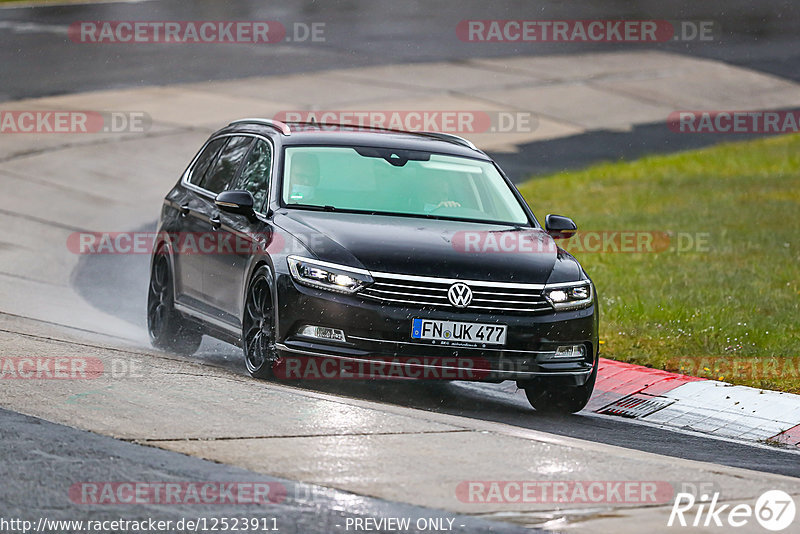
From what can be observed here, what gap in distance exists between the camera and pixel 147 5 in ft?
111

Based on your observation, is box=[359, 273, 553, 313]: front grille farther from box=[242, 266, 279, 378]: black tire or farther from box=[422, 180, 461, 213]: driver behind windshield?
box=[422, 180, 461, 213]: driver behind windshield

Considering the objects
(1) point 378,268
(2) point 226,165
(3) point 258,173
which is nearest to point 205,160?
(2) point 226,165

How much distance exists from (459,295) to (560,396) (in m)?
1.23

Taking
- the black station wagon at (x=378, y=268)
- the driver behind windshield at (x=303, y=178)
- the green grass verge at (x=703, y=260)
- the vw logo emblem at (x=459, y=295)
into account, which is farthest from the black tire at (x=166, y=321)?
the green grass verge at (x=703, y=260)

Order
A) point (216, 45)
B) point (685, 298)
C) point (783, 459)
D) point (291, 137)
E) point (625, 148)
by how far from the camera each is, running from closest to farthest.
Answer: point (783, 459) → point (291, 137) → point (685, 298) → point (625, 148) → point (216, 45)

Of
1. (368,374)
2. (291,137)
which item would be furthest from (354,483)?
(291,137)

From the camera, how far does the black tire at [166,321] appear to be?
10695 mm

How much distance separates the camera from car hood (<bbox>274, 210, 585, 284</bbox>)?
8477 millimetres

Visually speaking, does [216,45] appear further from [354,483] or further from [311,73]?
[354,483]

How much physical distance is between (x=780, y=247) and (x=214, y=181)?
7.73 m

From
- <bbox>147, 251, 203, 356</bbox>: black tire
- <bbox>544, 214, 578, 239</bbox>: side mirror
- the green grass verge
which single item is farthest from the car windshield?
the green grass verge

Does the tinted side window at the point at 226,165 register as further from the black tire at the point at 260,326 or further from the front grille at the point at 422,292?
the front grille at the point at 422,292

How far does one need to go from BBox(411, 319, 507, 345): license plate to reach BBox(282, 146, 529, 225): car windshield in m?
1.23

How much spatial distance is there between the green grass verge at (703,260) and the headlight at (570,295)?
6.45 ft
